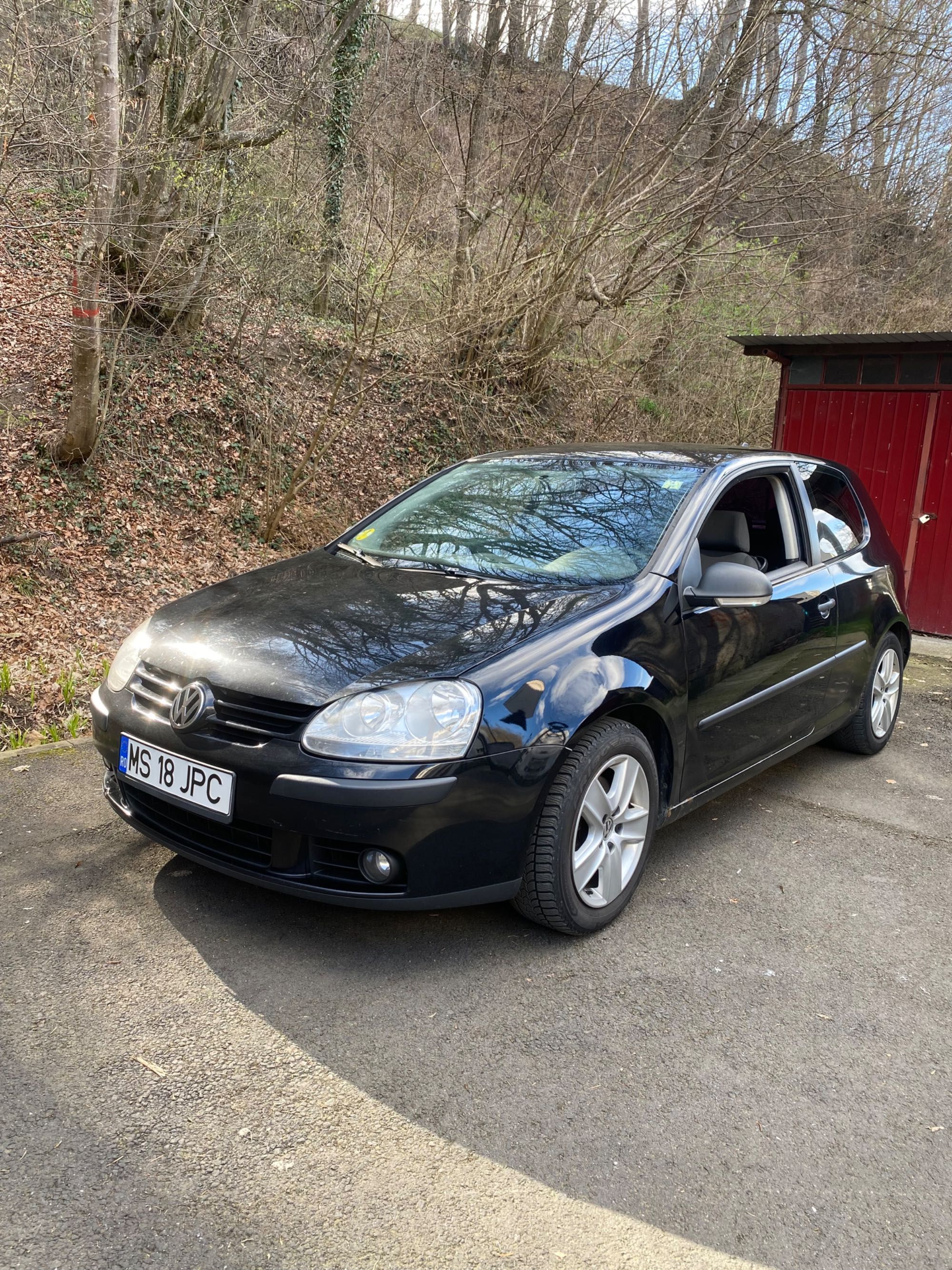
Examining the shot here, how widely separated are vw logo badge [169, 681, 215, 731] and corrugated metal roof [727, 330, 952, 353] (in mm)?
6841

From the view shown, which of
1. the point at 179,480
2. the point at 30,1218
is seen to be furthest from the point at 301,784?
the point at 179,480

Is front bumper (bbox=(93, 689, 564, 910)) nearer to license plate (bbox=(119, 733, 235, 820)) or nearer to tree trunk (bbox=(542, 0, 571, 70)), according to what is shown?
license plate (bbox=(119, 733, 235, 820))

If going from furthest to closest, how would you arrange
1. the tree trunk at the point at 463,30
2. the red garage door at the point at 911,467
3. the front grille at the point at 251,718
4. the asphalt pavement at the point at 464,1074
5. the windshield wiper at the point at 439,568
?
the tree trunk at the point at 463,30, the red garage door at the point at 911,467, the windshield wiper at the point at 439,568, the front grille at the point at 251,718, the asphalt pavement at the point at 464,1074

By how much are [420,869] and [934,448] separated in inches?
292

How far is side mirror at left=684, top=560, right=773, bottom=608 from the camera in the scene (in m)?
3.59

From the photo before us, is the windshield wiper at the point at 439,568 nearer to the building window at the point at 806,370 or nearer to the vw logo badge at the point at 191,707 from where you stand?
the vw logo badge at the point at 191,707

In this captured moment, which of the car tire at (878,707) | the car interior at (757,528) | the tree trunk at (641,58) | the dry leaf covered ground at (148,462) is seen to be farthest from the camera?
the tree trunk at (641,58)

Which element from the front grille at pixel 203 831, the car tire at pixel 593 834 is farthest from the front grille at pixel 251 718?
the car tire at pixel 593 834

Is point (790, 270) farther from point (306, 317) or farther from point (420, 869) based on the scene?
point (420, 869)

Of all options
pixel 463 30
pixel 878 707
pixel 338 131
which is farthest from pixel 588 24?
pixel 878 707

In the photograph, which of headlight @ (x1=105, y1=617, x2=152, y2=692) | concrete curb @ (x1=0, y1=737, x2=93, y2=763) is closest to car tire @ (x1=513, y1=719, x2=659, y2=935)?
headlight @ (x1=105, y1=617, x2=152, y2=692)

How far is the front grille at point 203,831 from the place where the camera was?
288 cm

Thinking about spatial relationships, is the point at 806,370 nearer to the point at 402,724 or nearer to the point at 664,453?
the point at 664,453

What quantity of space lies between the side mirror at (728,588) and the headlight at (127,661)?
191 centimetres
